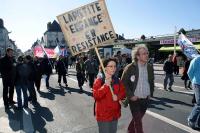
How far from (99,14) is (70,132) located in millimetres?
3017

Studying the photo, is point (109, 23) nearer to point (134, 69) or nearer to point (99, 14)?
point (99, 14)

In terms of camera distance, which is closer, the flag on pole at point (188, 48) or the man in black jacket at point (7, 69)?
the man in black jacket at point (7, 69)

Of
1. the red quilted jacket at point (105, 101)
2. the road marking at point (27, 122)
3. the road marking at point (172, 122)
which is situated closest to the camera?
the red quilted jacket at point (105, 101)

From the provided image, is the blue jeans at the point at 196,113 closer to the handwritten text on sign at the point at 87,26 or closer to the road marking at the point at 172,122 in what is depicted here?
the road marking at the point at 172,122

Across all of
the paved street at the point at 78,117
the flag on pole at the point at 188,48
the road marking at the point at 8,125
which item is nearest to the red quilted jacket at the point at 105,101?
the paved street at the point at 78,117

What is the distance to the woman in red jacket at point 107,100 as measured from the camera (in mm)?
4590

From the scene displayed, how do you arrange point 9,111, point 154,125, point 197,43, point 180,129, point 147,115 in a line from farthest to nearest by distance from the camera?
point 197,43
point 9,111
point 147,115
point 154,125
point 180,129

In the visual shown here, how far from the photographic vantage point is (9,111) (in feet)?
33.8

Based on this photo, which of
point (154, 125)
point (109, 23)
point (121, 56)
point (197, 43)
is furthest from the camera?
point (197, 43)

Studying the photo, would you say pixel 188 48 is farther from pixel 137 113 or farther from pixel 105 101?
pixel 105 101

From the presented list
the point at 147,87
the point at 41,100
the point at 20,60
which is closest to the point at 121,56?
the point at 41,100

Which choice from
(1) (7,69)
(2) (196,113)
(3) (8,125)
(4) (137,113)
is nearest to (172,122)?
(2) (196,113)

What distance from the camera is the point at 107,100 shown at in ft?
15.3

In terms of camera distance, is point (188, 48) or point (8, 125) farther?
point (188, 48)
